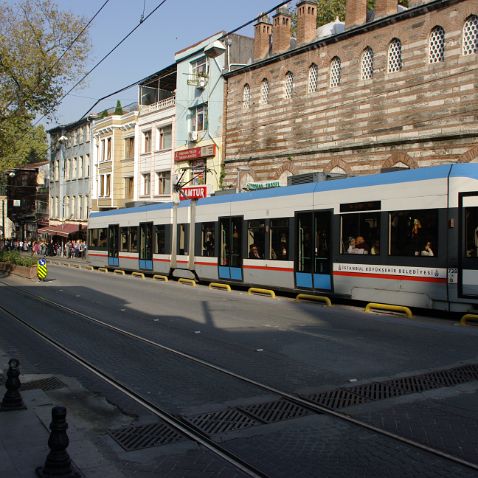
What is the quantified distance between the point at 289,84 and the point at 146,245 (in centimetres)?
1178

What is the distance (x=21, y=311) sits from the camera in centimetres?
1471

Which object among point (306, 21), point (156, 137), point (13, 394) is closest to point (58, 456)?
point (13, 394)

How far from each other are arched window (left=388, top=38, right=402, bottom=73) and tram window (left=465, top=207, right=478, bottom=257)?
1383 centimetres

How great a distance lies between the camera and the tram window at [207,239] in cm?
2164

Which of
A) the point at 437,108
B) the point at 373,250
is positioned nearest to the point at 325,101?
the point at 437,108

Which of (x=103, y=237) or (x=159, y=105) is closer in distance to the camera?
(x=103, y=237)

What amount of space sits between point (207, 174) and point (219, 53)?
789 cm

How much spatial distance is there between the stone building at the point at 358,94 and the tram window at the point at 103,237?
27.2ft

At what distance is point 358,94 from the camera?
1024 inches

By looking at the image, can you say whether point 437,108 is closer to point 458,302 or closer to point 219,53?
point 458,302

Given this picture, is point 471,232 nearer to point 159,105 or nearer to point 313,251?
point 313,251

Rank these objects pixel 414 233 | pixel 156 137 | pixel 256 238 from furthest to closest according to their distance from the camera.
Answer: pixel 156 137, pixel 256 238, pixel 414 233

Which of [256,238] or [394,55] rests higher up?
[394,55]

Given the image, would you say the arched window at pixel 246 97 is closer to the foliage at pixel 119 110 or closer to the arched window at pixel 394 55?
the arched window at pixel 394 55
